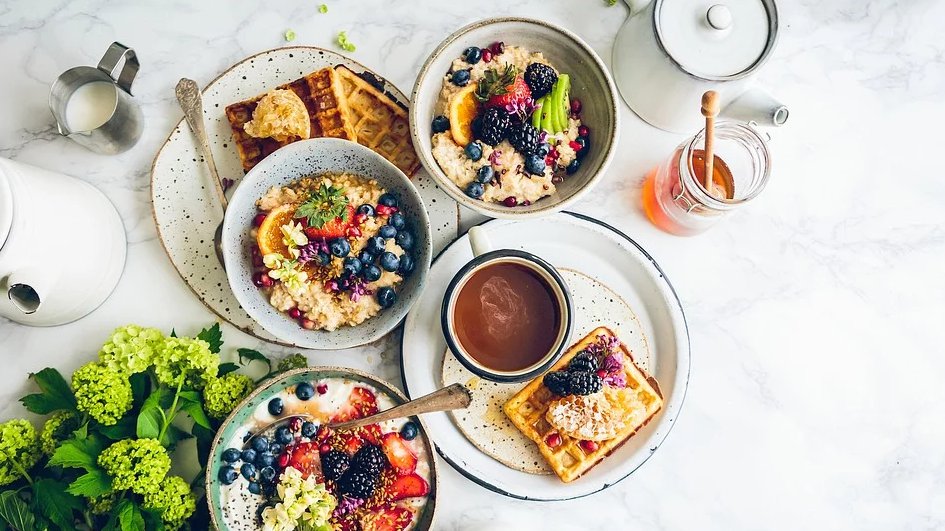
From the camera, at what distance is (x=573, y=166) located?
2.23 metres

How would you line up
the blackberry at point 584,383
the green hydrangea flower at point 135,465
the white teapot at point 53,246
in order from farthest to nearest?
the blackberry at point 584,383
the green hydrangea flower at point 135,465
the white teapot at point 53,246

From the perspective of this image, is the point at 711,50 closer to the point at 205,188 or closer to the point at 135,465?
the point at 205,188

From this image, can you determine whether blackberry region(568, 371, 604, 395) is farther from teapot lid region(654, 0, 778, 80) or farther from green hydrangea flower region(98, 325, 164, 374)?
green hydrangea flower region(98, 325, 164, 374)

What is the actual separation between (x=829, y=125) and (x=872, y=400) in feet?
3.12

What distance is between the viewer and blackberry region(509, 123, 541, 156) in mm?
2125

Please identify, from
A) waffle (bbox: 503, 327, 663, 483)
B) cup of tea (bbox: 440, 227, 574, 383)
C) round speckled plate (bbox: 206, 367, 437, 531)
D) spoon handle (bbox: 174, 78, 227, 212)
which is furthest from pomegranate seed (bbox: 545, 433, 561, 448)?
spoon handle (bbox: 174, 78, 227, 212)

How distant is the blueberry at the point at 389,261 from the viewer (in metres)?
2.13

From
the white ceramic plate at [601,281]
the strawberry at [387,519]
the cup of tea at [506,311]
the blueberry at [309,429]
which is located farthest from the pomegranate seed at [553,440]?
the blueberry at [309,429]

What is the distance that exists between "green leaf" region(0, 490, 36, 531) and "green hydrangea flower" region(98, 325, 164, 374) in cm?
43

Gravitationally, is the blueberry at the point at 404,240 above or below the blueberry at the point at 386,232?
below

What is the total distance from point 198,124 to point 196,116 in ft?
0.08

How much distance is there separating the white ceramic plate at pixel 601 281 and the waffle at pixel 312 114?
1.68 ft

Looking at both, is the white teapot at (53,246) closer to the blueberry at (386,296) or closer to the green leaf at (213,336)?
the green leaf at (213,336)

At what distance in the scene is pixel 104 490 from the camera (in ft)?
6.62
